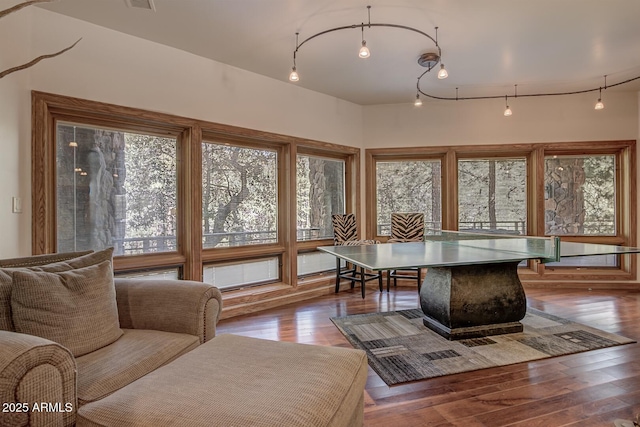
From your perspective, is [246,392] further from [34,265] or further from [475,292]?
[475,292]

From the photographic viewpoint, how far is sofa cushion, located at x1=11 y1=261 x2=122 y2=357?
1.42 meters

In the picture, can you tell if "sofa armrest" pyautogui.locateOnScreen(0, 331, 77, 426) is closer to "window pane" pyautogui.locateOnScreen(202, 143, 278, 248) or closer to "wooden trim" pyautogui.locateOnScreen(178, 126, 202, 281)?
"wooden trim" pyautogui.locateOnScreen(178, 126, 202, 281)

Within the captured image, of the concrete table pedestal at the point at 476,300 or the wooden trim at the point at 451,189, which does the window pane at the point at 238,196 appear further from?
the wooden trim at the point at 451,189

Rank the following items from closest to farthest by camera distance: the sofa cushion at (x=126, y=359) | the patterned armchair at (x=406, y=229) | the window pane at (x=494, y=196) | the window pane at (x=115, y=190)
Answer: the sofa cushion at (x=126, y=359), the window pane at (x=115, y=190), the patterned armchair at (x=406, y=229), the window pane at (x=494, y=196)

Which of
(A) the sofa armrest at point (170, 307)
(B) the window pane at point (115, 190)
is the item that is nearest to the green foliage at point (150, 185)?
(B) the window pane at point (115, 190)

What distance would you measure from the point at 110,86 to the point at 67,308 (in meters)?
2.17

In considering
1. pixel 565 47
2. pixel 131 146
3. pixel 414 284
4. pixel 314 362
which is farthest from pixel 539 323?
pixel 131 146

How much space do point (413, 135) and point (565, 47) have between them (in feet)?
6.69

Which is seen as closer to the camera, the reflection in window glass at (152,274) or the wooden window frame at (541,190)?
the reflection in window glass at (152,274)

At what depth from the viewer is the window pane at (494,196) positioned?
5086 mm

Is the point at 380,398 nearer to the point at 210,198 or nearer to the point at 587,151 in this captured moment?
the point at 210,198

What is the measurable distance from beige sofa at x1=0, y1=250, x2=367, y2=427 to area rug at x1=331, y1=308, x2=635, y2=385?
3.45 ft

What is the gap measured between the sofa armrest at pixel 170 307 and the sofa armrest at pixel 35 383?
63 cm

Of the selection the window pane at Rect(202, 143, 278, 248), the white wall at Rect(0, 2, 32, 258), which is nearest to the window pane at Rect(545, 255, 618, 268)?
the window pane at Rect(202, 143, 278, 248)
